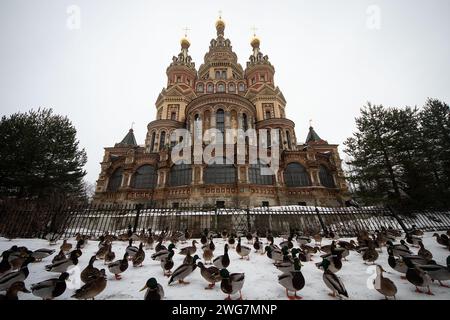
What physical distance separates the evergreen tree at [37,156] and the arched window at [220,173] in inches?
480

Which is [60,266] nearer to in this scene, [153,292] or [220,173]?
[153,292]

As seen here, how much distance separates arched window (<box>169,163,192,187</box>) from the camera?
67.2 ft

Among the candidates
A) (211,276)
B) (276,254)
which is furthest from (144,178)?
(211,276)

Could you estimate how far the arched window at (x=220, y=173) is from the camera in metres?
19.8

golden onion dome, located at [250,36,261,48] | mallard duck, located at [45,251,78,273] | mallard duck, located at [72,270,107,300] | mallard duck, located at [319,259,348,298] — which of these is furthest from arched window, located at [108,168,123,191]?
golden onion dome, located at [250,36,261,48]

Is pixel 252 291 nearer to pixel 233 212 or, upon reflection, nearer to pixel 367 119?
pixel 233 212

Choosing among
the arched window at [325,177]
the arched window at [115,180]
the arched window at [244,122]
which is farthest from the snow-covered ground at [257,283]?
the arched window at [244,122]

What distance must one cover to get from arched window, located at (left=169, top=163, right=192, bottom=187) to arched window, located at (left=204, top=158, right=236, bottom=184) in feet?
6.54

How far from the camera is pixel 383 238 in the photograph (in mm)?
7340

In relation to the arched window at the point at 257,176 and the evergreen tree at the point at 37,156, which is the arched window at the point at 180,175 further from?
the evergreen tree at the point at 37,156

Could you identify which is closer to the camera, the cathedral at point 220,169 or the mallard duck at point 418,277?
the mallard duck at point 418,277

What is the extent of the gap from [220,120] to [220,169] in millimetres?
7291
